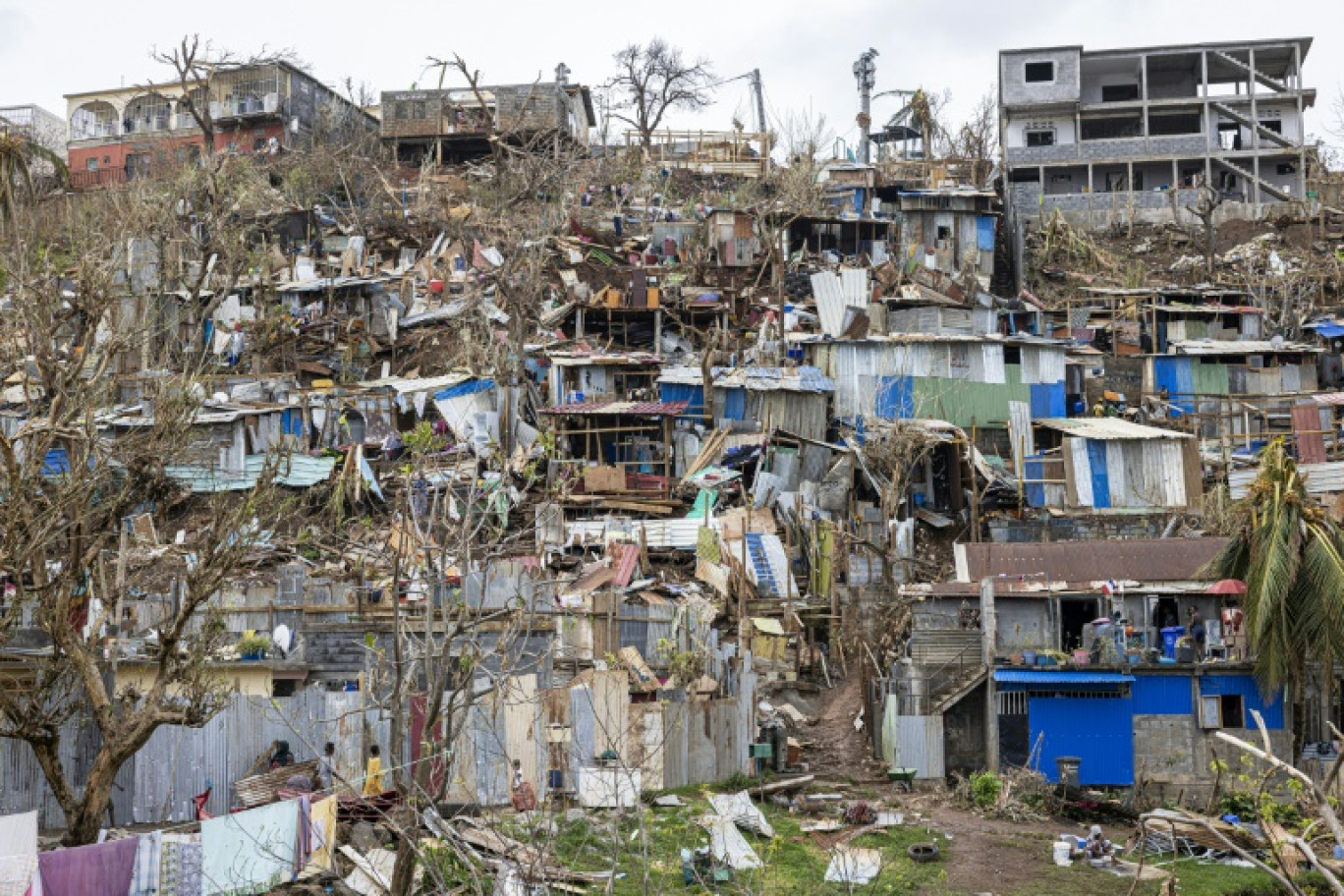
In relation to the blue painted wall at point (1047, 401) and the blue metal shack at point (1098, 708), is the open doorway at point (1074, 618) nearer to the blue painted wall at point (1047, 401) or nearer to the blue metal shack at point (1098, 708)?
the blue metal shack at point (1098, 708)

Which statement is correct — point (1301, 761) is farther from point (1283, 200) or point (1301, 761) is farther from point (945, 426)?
point (1283, 200)

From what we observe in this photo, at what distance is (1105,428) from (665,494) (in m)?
10.2

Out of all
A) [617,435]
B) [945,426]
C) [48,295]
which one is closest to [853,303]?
[945,426]

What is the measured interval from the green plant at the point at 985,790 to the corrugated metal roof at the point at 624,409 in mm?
12912

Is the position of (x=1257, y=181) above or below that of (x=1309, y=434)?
above

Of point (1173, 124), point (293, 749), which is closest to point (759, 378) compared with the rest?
point (293, 749)

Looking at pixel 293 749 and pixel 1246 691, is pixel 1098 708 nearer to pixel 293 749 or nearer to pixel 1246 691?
pixel 1246 691

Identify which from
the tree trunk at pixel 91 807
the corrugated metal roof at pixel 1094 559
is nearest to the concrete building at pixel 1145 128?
the corrugated metal roof at pixel 1094 559

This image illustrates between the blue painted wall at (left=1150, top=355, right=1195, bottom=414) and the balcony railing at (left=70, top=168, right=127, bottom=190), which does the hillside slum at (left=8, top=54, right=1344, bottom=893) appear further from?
the balcony railing at (left=70, top=168, right=127, bottom=190)

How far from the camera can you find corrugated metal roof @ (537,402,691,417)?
107 ft

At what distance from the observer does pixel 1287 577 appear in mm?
23156

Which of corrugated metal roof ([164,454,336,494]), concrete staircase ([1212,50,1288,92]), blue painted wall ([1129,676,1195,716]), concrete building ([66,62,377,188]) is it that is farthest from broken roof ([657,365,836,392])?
concrete staircase ([1212,50,1288,92])

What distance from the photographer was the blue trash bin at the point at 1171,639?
932 inches

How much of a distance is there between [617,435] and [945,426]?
7452mm
